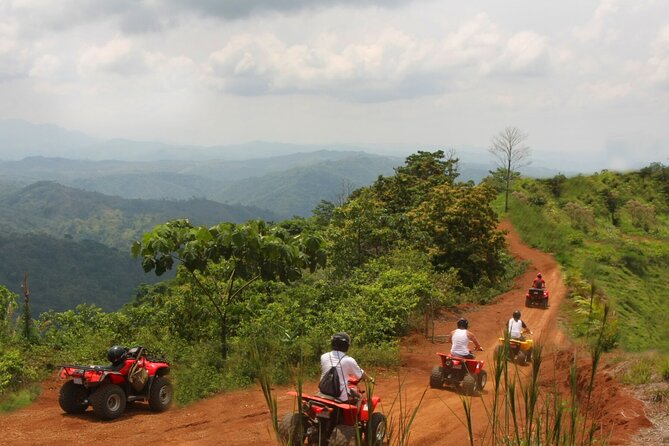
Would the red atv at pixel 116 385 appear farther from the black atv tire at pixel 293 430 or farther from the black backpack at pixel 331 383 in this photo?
the black backpack at pixel 331 383

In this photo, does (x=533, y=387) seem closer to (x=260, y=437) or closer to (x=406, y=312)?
(x=260, y=437)

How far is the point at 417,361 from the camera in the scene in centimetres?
1290

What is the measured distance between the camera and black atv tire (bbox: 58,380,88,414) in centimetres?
809

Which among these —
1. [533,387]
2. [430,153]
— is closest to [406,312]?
[533,387]

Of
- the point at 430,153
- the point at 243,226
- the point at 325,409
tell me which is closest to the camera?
the point at 325,409

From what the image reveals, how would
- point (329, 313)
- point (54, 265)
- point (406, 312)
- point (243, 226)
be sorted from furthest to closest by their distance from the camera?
point (54, 265) → point (406, 312) → point (329, 313) → point (243, 226)

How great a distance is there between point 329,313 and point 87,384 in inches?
241

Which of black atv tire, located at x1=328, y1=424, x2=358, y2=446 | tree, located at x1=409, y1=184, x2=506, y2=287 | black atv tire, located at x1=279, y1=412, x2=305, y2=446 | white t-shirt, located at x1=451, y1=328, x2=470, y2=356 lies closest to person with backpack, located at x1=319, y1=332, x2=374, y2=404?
black atv tire, located at x1=328, y1=424, x2=358, y2=446

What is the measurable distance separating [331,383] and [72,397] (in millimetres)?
4450

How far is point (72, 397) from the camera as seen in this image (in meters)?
8.13

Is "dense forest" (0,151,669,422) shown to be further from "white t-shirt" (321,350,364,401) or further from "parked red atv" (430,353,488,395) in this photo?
"parked red atv" (430,353,488,395)

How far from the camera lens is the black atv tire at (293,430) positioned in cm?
239

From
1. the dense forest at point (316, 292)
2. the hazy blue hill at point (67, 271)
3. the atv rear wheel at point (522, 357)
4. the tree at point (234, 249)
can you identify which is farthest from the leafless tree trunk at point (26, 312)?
the hazy blue hill at point (67, 271)

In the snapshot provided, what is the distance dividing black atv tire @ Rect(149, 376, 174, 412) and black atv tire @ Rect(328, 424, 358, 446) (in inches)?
150
